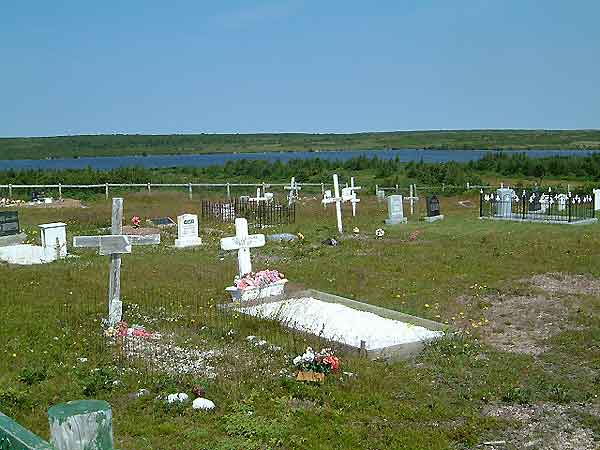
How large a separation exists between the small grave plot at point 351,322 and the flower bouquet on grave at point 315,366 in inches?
49.1

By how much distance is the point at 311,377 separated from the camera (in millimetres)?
8367

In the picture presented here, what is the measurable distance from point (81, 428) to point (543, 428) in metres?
5.90

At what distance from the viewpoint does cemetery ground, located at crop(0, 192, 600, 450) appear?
7.07 m

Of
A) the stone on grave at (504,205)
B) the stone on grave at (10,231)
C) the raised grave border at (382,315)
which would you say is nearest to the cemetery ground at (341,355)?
the raised grave border at (382,315)

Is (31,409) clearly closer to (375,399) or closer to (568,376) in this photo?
(375,399)

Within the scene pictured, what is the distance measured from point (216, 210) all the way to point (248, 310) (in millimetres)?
18682

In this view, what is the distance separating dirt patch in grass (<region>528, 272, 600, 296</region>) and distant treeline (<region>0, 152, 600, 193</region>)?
111 feet

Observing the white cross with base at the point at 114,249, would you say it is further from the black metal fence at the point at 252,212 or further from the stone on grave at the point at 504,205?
the stone on grave at the point at 504,205

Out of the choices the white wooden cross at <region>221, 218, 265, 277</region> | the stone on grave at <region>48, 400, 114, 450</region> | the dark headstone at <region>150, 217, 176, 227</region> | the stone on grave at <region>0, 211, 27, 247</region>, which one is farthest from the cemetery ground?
the dark headstone at <region>150, 217, 176, 227</region>

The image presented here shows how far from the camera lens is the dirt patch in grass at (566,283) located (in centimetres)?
1395

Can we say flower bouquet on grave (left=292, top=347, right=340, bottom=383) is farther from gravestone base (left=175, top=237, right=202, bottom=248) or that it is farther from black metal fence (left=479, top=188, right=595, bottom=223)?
black metal fence (left=479, top=188, right=595, bottom=223)

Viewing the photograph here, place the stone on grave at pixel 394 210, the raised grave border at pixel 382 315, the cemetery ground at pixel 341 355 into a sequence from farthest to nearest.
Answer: the stone on grave at pixel 394 210 < the raised grave border at pixel 382 315 < the cemetery ground at pixel 341 355

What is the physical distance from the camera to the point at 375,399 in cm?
787

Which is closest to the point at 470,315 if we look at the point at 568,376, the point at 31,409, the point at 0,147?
the point at 568,376
